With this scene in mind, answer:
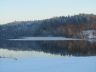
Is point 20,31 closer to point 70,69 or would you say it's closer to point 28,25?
point 28,25

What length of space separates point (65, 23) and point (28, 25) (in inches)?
376

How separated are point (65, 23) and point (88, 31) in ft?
17.2

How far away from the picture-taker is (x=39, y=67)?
570cm

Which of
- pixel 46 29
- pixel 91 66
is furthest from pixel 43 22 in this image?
pixel 91 66

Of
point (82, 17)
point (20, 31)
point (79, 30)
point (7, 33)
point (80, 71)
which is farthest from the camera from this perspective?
point (20, 31)

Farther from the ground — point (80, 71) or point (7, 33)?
point (80, 71)

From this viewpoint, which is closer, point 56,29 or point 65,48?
point 65,48

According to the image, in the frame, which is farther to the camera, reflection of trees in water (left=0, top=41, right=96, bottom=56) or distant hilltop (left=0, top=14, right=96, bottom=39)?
distant hilltop (left=0, top=14, right=96, bottom=39)

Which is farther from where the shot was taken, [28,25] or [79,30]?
[28,25]

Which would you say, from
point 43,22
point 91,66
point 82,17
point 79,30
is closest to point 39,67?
point 91,66

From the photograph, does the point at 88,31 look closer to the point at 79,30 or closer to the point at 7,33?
the point at 79,30

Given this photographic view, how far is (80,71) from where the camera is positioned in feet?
17.2

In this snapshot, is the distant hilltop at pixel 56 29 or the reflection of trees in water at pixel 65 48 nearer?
the reflection of trees in water at pixel 65 48

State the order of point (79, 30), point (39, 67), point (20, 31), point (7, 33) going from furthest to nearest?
point (20, 31) < point (7, 33) < point (79, 30) < point (39, 67)
